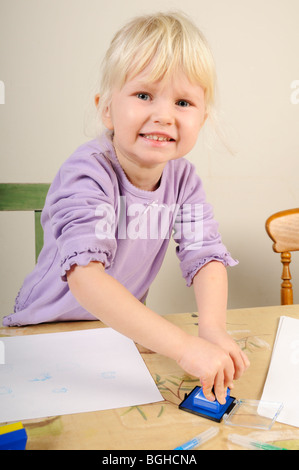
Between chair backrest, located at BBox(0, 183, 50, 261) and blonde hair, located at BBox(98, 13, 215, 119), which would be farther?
chair backrest, located at BBox(0, 183, 50, 261)

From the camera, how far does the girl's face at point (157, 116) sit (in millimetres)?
573

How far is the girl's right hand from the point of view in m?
0.48

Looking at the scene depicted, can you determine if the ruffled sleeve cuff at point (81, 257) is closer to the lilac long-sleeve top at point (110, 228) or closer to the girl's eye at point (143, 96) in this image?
the lilac long-sleeve top at point (110, 228)

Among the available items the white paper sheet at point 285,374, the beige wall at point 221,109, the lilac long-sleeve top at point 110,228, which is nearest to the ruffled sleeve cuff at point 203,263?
the lilac long-sleeve top at point 110,228

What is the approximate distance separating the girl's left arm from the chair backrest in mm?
428

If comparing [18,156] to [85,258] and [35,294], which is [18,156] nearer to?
[35,294]

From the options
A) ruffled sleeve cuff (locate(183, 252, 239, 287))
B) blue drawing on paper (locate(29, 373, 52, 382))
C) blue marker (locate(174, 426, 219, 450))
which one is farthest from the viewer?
ruffled sleeve cuff (locate(183, 252, 239, 287))

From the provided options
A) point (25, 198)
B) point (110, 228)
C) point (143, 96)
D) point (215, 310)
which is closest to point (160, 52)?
point (143, 96)

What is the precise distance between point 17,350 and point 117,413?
8.1 inches

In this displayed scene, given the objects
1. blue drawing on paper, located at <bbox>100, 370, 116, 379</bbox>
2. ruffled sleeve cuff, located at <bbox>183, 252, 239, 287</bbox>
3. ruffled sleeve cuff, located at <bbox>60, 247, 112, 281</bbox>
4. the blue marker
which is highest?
ruffled sleeve cuff, located at <bbox>60, 247, 112, 281</bbox>

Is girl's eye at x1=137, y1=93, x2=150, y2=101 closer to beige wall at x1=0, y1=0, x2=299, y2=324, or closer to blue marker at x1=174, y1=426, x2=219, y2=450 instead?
blue marker at x1=174, y1=426, x2=219, y2=450

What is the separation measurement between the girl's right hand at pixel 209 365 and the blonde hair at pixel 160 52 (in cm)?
34

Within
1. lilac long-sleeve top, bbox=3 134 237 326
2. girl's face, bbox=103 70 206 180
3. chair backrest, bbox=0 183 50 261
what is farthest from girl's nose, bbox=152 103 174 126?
chair backrest, bbox=0 183 50 261
